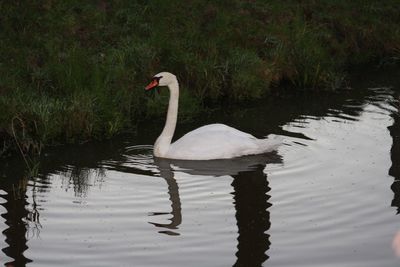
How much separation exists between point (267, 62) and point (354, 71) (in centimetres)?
327

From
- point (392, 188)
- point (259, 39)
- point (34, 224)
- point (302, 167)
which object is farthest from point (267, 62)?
point (34, 224)

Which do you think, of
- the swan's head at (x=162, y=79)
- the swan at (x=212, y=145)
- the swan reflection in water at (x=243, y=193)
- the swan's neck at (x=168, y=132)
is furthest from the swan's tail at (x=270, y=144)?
the swan's head at (x=162, y=79)

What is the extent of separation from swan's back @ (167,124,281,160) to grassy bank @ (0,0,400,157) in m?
1.60

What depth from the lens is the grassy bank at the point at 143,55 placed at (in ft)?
44.9

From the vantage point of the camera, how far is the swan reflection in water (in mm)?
8930

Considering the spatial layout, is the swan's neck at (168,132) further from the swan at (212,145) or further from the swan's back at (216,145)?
the swan's back at (216,145)

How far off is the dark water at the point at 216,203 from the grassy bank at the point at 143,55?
1.94 ft

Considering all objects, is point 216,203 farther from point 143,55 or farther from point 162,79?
point 143,55

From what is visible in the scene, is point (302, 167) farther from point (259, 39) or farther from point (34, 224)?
point (259, 39)

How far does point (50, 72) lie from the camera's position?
1499cm

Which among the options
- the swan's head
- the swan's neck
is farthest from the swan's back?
the swan's head

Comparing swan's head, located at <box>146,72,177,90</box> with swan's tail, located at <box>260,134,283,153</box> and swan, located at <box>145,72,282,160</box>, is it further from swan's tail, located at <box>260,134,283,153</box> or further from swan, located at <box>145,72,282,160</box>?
swan's tail, located at <box>260,134,283,153</box>

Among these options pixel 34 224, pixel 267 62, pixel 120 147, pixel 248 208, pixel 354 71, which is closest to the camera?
pixel 34 224

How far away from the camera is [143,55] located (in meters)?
16.0
